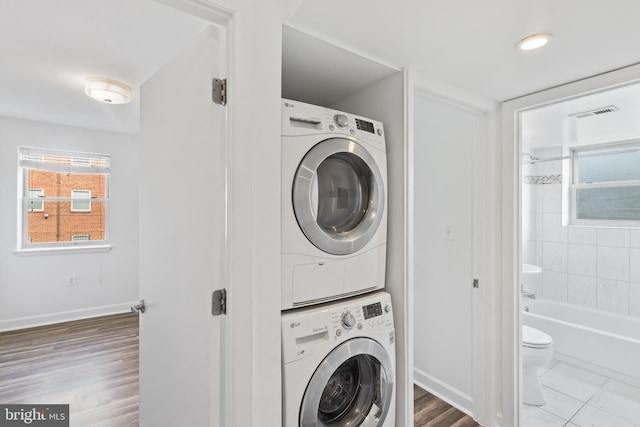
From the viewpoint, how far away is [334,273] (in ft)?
4.31

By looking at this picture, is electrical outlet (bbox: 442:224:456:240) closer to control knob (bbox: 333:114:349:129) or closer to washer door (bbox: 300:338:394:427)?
washer door (bbox: 300:338:394:427)

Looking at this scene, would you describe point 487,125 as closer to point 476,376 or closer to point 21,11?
point 476,376

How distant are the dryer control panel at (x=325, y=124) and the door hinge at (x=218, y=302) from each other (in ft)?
2.02

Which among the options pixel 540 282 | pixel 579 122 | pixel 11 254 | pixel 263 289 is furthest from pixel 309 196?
pixel 11 254

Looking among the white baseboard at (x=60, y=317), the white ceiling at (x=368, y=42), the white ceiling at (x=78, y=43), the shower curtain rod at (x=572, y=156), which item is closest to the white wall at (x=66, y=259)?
the white baseboard at (x=60, y=317)

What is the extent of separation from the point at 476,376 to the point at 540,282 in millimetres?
2417

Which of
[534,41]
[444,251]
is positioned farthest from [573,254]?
[534,41]

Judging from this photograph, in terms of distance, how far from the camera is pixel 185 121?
122cm

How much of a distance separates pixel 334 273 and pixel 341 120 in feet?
2.17

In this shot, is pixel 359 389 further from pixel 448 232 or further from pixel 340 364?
pixel 448 232

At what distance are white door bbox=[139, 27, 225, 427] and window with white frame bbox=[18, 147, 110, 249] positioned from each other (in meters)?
3.09

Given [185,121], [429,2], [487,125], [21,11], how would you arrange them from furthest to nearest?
[487,125] < [21,11] < [185,121] < [429,2]

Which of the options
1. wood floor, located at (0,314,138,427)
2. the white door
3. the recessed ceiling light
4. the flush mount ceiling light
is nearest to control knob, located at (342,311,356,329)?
the white door

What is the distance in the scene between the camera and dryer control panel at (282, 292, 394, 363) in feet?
3.80
